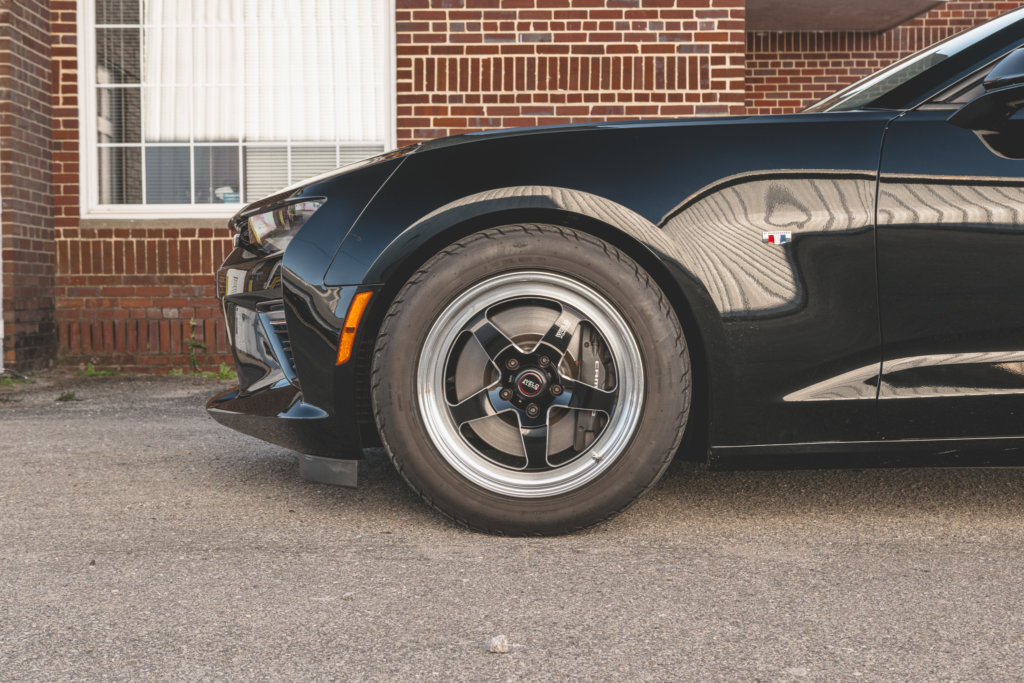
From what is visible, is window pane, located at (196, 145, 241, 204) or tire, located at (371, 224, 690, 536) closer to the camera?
tire, located at (371, 224, 690, 536)

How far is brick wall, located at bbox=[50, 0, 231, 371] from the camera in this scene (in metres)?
6.79

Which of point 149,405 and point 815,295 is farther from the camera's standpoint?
point 149,405

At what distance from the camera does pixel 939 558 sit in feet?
8.34

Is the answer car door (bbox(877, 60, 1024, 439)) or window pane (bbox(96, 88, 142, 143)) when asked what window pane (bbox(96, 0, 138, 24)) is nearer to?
window pane (bbox(96, 88, 142, 143))

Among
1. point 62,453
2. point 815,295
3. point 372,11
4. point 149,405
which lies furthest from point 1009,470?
point 372,11

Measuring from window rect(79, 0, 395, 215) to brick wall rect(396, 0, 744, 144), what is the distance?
439 mm

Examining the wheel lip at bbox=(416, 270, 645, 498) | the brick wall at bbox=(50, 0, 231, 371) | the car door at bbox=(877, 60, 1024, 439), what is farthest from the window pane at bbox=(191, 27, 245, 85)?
the car door at bbox=(877, 60, 1024, 439)

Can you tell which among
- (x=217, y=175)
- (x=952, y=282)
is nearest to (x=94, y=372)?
(x=217, y=175)

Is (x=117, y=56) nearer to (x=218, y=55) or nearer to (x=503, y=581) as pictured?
(x=218, y=55)

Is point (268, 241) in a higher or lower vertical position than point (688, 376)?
higher

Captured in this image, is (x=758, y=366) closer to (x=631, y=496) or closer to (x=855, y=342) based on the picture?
(x=855, y=342)

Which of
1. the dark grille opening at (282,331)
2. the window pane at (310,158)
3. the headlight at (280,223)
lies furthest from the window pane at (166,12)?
the dark grille opening at (282,331)

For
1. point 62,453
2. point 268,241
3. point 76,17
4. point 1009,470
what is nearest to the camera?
point 268,241

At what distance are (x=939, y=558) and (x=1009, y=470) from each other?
1199 mm
